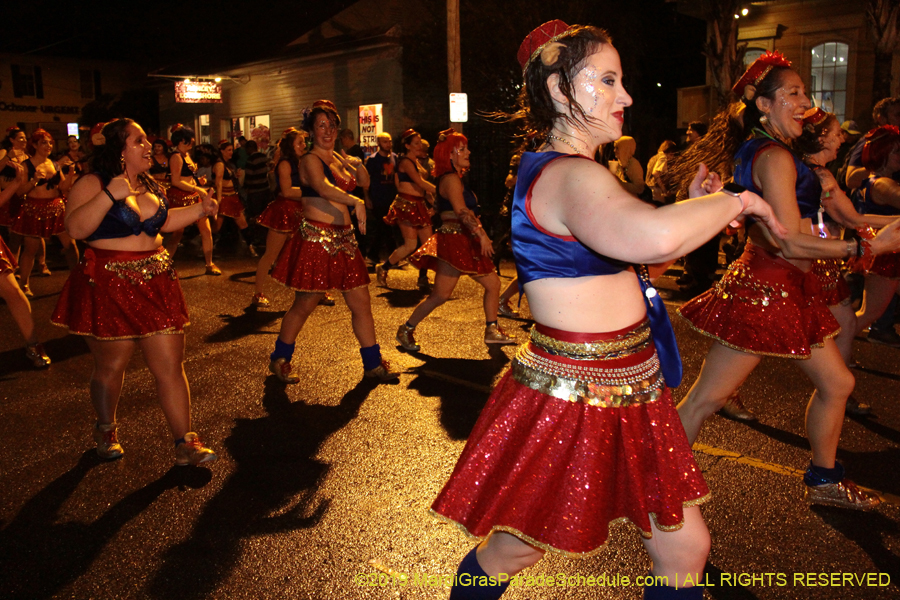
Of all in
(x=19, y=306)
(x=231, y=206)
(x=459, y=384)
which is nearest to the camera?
(x=459, y=384)

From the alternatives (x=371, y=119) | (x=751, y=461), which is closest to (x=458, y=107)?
(x=371, y=119)

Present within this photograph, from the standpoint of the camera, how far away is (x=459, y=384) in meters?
5.61

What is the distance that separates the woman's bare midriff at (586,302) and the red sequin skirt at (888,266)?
402cm

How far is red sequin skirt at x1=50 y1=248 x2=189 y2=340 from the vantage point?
3.90 meters

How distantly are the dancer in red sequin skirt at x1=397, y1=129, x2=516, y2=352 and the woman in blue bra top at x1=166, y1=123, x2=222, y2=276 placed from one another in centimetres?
204

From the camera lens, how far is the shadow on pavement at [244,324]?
7211 mm

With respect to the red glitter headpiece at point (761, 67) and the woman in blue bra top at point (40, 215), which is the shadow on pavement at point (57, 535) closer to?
the red glitter headpiece at point (761, 67)

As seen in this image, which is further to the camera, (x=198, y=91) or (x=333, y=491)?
(x=198, y=91)

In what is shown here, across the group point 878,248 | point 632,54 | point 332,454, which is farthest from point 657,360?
point 632,54

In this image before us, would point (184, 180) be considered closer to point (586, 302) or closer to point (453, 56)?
point (453, 56)

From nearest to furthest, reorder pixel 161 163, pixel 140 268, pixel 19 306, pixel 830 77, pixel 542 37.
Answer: pixel 542 37
pixel 140 268
pixel 19 306
pixel 161 163
pixel 830 77

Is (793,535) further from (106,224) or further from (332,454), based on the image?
(106,224)

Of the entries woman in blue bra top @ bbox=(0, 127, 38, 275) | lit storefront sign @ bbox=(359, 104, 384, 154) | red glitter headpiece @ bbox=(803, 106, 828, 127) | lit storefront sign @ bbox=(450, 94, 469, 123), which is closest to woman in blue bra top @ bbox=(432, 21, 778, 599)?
red glitter headpiece @ bbox=(803, 106, 828, 127)

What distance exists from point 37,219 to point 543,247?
30.0 ft
